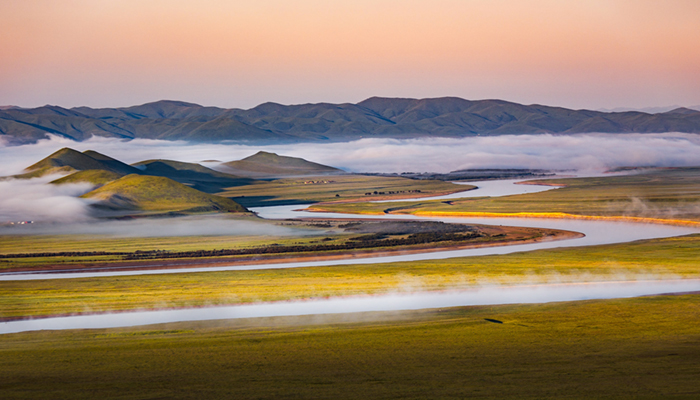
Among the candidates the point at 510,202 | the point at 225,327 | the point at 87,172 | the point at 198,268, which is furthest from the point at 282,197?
the point at 225,327

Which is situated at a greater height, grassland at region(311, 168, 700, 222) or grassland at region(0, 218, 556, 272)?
grassland at region(311, 168, 700, 222)

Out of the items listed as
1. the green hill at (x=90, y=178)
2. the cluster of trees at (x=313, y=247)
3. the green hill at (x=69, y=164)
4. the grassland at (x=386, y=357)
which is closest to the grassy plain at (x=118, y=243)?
the cluster of trees at (x=313, y=247)

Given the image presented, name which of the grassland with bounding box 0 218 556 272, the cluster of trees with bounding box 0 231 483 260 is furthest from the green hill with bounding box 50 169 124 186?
the cluster of trees with bounding box 0 231 483 260

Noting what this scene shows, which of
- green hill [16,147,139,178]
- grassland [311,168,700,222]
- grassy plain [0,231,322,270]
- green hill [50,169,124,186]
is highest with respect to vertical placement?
green hill [16,147,139,178]

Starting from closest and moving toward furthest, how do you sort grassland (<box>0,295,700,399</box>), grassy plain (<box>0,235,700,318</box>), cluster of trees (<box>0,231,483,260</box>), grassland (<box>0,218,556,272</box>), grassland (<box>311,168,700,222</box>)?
grassland (<box>0,295,700,399</box>), grassy plain (<box>0,235,700,318</box>), grassland (<box>0,218,556,272</box>), cluster of trees (<box>0,231,483,260</box>), grassland (<box>311,168,700,222</box>)

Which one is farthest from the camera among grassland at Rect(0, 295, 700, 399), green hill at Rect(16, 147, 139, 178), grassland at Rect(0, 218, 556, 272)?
green hill at Rect(16, 147, 139, 178)

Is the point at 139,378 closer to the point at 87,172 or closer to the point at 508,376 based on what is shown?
the point at 508,376

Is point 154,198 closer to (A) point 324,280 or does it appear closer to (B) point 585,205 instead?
(B) point 585,205

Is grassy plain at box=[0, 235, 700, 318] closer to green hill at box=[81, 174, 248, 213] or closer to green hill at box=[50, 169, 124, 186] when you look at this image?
green hill at box=[81, 174, 248, 213]
